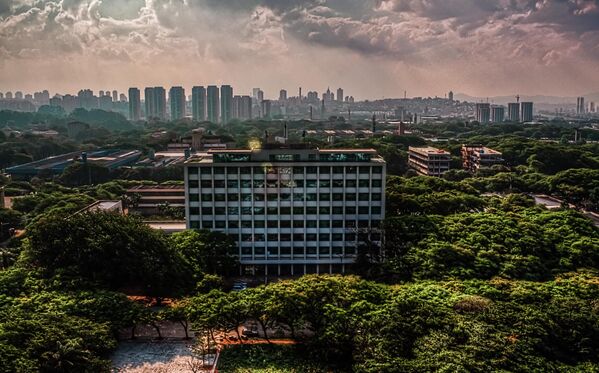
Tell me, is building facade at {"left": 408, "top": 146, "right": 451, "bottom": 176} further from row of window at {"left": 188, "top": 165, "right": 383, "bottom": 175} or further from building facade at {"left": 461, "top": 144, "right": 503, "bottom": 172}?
row of window at {"left": 188, "top": 165, "right": 383, "bottom": 175}

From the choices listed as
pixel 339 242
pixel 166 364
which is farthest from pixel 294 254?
pixel 166 364

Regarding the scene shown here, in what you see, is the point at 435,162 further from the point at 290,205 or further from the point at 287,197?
the point at 287,197

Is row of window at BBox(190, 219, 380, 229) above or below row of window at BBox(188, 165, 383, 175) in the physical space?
below

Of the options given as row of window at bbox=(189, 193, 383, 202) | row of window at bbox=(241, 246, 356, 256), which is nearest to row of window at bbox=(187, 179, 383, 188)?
row of window at bbox=(189, 193, 383, 202)

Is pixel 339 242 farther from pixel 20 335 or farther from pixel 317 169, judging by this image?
pixel 20 335

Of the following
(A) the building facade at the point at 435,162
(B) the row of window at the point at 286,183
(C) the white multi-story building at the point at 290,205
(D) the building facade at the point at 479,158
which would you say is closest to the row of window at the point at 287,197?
(C) the white multi-story building at the point at 290,205
